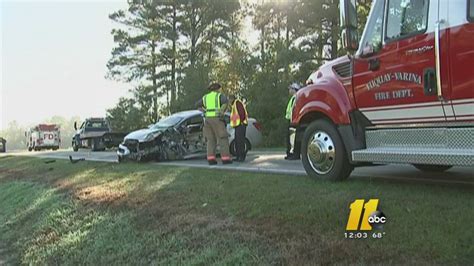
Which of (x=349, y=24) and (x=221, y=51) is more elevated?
(x=221, y=51)

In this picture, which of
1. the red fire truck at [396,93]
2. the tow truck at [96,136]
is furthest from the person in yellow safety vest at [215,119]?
the tow truck at [96,136]

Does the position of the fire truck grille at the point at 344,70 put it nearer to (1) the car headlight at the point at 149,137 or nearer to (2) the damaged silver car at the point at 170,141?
(2) the damaged silver car at the point at 170,141

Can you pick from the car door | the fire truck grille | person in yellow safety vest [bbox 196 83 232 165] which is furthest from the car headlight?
the car door

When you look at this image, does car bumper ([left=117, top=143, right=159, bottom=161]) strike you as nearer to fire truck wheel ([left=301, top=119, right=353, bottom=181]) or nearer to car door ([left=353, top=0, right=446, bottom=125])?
fire truck wheel ([left=301, top=119, right=353, bottom=181])

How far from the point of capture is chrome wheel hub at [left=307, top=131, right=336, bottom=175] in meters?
6.61

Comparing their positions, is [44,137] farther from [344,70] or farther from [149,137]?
[344,70]

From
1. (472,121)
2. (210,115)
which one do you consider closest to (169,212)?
(472,121)

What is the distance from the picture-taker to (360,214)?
4.73 meters

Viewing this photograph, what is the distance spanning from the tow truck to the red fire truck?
67.7 feet

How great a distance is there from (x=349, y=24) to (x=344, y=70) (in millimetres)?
753

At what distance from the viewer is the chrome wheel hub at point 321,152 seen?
6613 mm

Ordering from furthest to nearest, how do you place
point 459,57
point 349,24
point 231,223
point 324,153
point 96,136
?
point 96,136
point 324,153
point 349,24
point 231,223
point 459,57

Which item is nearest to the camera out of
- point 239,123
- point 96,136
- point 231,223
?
point 231,223

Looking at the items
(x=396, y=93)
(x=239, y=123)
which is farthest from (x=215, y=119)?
(x=396, y=93)
